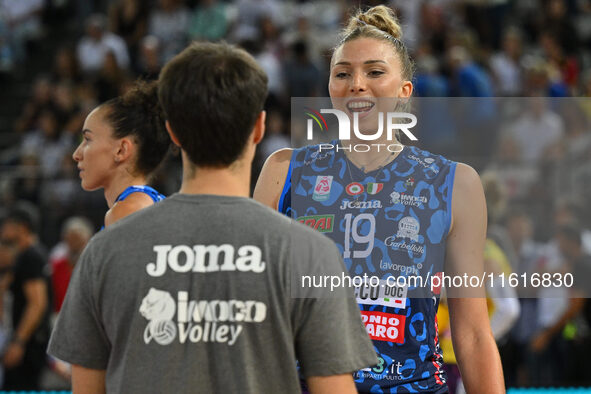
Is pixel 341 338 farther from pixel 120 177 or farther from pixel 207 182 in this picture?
pixel 120 177

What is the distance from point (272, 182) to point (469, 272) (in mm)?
706

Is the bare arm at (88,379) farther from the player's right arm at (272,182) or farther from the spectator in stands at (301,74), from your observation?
the spectator in stands at (301,74)

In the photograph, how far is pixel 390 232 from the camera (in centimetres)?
281

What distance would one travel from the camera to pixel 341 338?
2008mm

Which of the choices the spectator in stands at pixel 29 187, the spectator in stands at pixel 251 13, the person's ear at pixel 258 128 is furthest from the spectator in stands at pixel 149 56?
the person's ear at pixel 258 128

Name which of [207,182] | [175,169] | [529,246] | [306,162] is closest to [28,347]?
[175,169]

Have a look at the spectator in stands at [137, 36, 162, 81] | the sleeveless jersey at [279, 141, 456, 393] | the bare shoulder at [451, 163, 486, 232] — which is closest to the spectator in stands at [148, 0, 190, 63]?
the spectator in stands at [137, 36, 162, 81]

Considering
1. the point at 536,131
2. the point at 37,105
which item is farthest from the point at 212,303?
the point at 37,105

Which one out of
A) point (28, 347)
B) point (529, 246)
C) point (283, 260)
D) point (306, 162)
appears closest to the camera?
point (283, 260)

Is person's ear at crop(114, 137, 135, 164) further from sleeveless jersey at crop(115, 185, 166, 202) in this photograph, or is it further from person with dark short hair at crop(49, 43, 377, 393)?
person with dark short hair at crop(49, 43, 377, 393)

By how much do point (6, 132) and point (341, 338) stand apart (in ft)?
35.6

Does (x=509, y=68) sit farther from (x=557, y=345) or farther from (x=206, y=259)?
(x=206, y=259)

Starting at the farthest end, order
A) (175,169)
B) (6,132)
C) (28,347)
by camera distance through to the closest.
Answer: (6,132) → (175,169) → (28,347)

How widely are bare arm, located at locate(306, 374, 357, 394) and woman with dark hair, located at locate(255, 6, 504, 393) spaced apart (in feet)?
2.27
